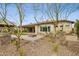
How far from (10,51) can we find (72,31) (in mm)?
977

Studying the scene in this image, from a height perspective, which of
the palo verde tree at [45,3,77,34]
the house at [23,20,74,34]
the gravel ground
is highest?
the palo verde tree at [45,3,77,34]

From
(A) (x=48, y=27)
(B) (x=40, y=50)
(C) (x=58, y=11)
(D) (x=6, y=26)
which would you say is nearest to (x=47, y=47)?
(B) (x=40, y=50)

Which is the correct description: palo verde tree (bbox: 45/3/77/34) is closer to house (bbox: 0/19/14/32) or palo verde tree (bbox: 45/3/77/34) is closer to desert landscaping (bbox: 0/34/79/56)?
desert landscaping (bbox: 0/34/79/56)

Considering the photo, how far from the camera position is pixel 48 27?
5.82 m

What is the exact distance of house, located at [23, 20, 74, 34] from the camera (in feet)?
19.0

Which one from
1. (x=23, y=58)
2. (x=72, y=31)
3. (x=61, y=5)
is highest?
(x=61, y=5)

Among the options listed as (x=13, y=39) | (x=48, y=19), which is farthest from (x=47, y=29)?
(x=13, y=39)

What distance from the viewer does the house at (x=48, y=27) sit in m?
5.80

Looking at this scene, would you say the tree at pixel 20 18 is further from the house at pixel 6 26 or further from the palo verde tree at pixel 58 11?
the palo verde tree at pixel 58 11

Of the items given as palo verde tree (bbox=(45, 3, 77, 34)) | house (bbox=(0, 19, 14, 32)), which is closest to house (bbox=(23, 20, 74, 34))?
palo verde tree (bbox=(45, 3, 77, 34))

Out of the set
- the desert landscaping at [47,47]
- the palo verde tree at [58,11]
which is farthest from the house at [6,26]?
the palo verde tree at [58,11]

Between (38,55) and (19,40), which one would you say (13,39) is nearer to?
(19,40)

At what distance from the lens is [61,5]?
19.1 ft

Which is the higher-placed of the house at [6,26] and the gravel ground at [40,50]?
the house at [6,26]
